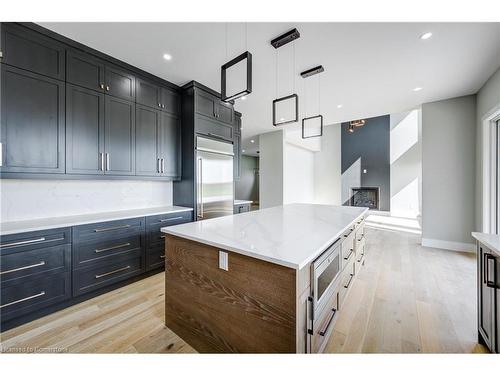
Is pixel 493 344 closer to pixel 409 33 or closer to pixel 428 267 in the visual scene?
pixel 428 267

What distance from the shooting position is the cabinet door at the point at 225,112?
11.7 feet

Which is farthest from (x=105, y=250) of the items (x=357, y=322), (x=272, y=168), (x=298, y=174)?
(x=298, y=174)

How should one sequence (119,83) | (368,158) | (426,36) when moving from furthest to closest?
(368,158) → (119,83) → (426,36)

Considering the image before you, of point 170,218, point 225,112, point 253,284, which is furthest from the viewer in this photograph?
point 225,112

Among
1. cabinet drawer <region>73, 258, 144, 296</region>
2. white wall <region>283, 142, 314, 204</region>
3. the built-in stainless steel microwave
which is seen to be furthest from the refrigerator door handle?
white wall <region>283, 142, 314, 204</region>

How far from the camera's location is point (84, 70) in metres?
2.29

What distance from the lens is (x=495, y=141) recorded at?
316 centimetres

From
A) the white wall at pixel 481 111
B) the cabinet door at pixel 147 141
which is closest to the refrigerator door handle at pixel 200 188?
the cabinet door at pixel 147 141

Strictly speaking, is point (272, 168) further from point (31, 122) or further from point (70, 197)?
point (31, 122)

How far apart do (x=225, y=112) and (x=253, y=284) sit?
3.18m

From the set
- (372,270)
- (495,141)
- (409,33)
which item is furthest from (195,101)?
(495,141)

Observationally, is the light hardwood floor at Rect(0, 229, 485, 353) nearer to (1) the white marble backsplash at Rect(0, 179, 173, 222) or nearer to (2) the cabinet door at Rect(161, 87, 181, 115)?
(1) the white marble backsplash at Rect(0, 179, 173, 222)

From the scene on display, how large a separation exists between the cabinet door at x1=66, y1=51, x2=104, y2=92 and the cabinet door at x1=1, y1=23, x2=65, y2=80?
0.21 feet
